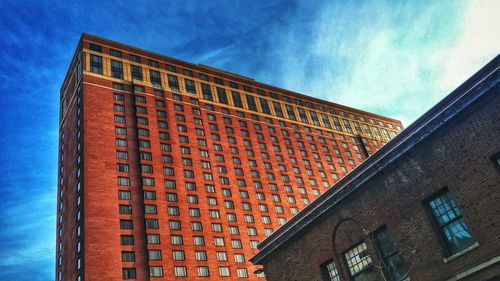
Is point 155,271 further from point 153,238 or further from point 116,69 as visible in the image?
point 116,69

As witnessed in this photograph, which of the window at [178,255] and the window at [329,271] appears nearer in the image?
the window at [329,271]

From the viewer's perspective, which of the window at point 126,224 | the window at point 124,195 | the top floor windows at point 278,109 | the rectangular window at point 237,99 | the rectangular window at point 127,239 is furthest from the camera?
the top floor windows at point 278,109

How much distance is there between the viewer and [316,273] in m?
22.8

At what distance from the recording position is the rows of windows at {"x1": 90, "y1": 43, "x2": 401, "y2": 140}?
242 ft

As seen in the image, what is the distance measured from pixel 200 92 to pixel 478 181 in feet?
222

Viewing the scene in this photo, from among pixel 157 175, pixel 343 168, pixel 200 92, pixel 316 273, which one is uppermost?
pixel 200 92

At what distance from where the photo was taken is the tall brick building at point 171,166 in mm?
54719

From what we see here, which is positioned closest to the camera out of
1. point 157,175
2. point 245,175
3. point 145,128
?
point 157,175

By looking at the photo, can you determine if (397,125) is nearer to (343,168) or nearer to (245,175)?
(343,168)

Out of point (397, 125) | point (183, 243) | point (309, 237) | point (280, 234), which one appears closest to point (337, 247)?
point (309, 237)

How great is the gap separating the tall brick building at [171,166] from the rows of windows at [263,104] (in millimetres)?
288

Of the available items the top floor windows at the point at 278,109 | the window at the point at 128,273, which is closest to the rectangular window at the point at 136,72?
the top floor windows at the point at 278,109

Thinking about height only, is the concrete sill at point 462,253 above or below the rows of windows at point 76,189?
below

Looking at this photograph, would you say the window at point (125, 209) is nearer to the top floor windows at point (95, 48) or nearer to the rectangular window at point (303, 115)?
the top floor windows at point (95, 48)
